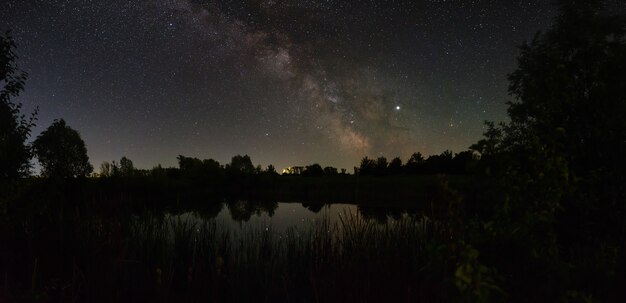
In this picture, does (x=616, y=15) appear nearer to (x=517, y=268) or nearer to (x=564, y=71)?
(x=564, y=71)

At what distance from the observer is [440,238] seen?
862 centimetres

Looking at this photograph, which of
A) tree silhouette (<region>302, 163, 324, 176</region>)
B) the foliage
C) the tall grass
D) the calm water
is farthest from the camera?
tree silhouette (<region>302, 163, 324, 176</region>)

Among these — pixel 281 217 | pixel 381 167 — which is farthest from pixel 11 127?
pixel 381 167

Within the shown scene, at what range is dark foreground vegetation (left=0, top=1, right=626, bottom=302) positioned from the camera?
4.05 m

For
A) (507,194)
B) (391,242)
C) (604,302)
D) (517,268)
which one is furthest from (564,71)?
(391,242)

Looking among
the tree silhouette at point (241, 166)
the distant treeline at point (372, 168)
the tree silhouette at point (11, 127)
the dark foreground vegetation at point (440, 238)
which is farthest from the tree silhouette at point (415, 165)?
the tree silhouette at point (11, 127)

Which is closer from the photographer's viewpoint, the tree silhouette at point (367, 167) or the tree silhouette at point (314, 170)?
the tree silhouette at point (367, 167)

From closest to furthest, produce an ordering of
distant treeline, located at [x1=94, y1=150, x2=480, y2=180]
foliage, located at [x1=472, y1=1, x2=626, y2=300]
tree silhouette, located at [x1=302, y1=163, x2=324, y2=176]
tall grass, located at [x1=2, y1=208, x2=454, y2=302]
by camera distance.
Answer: foliage, located at [x1=472, y1=1, x2=626, y2=300] < tall grass, located at [x1=2, y1=208, x2=454, y2=302] < distant treeline, located at [x1=94, y1=150, x2=480, y2=180] < tree silhouette, located at [x1=302, y1=163, x2=324, y2=176]

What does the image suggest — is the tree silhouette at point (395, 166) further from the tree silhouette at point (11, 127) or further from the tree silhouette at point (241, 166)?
the tree silhouette at point (11, 127)

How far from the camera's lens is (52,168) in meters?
13.7

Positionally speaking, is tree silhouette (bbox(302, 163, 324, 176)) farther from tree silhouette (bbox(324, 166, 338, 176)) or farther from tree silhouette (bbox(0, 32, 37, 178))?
tree silhouette (bbox(0, 32, 37, 178))

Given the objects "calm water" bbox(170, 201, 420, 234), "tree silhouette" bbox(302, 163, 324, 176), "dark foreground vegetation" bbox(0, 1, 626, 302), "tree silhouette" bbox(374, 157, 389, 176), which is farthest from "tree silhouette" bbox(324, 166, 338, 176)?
"dark foreground vegetation" bbox(0, 1, 626, 302)

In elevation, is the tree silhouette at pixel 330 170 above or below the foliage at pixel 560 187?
above

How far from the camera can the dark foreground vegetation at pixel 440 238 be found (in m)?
4.05
